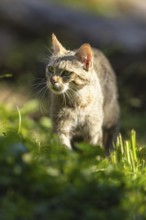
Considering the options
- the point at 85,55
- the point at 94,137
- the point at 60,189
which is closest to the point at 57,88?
the point at 85,55

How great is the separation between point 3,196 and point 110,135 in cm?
381

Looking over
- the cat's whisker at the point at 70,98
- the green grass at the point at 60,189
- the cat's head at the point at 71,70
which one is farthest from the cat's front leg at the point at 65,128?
the green grass at the point at 60,189

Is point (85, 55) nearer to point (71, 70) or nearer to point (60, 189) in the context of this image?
point (71, 70)

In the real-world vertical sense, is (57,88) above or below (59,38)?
below

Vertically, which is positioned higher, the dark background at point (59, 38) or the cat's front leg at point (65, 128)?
the dark background at point (59, 38)

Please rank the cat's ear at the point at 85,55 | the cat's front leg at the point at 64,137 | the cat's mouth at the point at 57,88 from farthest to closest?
the cat's front leg at the point at 64,137 < the cat's ear at the point at 85,55 < the cat's mouth at the point at 57,88

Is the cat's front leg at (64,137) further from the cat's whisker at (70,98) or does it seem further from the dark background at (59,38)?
the dark background at (59,38)

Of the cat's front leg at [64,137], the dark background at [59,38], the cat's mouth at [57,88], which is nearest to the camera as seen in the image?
the cat's mouth at [57,88]

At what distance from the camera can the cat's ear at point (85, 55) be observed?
6314mm

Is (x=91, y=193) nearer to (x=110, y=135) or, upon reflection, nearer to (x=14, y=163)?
(x=14, y=163)

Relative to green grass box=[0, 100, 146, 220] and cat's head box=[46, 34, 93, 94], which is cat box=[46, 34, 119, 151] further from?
green grass box=[0, 100, 146, 220]

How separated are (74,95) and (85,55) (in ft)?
1.29

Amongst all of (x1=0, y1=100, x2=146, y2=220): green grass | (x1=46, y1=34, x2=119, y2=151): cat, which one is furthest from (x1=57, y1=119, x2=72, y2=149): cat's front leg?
(x1=0, y1=100, x2=146, y2=220): green grass

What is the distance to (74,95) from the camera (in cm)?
650
